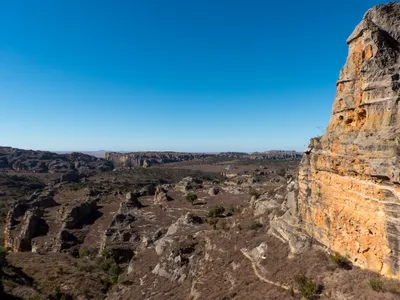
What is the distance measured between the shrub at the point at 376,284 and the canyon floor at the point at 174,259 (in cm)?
5

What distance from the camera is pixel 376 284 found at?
15.6 metres

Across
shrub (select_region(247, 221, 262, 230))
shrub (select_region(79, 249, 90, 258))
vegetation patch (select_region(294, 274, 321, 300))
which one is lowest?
shrub (select_region(79, 249, 90, 258))

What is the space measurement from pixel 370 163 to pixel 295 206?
11590 millimetres

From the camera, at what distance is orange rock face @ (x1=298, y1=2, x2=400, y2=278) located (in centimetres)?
1566

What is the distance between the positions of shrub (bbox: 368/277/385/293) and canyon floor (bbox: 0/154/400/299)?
52 mm

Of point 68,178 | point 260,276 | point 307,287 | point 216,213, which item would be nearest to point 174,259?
point 260,276

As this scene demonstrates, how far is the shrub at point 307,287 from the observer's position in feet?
61.1

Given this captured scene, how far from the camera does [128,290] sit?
108 ft

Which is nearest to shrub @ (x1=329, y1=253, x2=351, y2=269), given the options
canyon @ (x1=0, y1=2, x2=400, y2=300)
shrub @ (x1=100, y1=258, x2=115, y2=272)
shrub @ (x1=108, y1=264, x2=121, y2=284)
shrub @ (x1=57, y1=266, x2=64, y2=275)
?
canyon @ (x1=0, y1=2, x2=400, y2=300)

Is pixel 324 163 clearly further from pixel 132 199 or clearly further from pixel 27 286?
pixel 132 199

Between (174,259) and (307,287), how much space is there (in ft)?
62.9

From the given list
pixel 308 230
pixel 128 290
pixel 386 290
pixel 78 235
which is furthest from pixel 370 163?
pixel 78 235

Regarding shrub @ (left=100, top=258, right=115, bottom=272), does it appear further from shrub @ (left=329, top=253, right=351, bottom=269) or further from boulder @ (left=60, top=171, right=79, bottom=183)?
boulder @ (left=60, top=171, right=79, bottom=183)

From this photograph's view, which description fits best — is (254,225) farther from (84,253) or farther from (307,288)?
(84,253)
